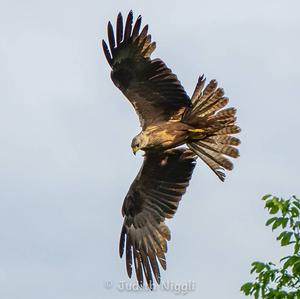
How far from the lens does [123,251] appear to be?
48.1 feet

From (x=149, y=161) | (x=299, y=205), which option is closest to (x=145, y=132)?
(x=149, y=161)

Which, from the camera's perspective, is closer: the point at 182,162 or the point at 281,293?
the point at 281,293

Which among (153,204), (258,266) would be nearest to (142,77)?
(153,204)

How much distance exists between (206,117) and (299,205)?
15.0 feet

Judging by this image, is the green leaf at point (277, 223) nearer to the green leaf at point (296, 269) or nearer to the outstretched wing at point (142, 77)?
the green leaf at point (296, 269)

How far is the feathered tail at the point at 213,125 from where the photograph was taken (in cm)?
1379

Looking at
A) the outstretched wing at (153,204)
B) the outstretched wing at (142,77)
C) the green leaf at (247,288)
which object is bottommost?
the green leaf at (247,288)

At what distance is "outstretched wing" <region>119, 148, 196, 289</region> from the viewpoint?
1454cm

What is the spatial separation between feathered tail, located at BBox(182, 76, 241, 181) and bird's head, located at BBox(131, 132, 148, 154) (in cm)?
58

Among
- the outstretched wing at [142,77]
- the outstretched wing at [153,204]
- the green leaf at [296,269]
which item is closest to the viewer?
the green leaf at [296,269]

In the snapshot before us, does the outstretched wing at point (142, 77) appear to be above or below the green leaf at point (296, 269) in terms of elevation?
above

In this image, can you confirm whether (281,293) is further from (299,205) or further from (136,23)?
(136,23)

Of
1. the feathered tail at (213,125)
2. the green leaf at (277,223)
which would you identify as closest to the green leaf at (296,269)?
the green leaf at (277,223)

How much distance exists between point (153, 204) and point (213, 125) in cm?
170
